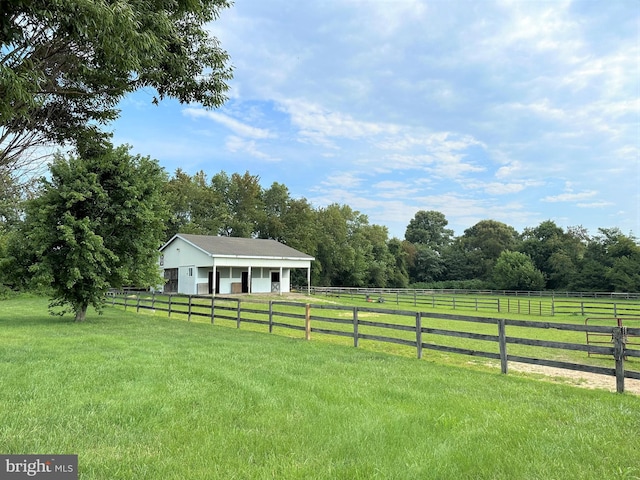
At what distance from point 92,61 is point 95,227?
9.69m

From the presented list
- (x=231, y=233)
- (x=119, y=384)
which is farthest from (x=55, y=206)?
(x=231, y=233)

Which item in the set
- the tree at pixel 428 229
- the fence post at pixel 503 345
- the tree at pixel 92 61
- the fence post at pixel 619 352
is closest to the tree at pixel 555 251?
the tree at pixel 428 229

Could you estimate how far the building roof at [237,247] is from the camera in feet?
98.9

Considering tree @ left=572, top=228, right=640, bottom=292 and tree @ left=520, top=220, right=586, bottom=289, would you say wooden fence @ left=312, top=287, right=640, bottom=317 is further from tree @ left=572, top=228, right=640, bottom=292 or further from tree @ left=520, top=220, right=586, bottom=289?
tree @ left=520, top=220, right=586, bottom=289

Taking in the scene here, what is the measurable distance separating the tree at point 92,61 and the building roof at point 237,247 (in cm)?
2289

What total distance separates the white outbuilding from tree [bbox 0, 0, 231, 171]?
23104 mm

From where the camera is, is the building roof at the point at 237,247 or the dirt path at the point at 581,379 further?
the building roof at the point at 237,247

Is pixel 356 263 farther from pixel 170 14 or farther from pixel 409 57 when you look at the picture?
pixel 170 14

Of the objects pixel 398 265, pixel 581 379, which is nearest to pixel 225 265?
pixel 581 379

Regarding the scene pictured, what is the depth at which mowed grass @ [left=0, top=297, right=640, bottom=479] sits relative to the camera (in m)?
3.02

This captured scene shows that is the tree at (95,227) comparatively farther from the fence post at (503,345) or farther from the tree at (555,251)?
the tree at (555,251)

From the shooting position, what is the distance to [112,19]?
3.32 metres

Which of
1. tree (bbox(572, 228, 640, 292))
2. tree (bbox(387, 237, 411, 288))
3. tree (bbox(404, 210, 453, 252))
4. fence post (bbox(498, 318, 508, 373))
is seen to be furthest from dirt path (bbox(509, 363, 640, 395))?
tree (bbox(404, 210, 453, 252))

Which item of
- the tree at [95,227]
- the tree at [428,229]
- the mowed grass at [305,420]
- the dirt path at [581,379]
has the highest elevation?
the tree at [428,229]
